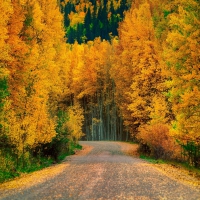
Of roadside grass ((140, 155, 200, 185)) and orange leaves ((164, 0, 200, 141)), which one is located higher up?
orange leaves ((164, 0, 200, 141))

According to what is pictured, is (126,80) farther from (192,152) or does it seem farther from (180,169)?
(180,169)

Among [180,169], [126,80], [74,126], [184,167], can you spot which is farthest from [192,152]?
[126,80]

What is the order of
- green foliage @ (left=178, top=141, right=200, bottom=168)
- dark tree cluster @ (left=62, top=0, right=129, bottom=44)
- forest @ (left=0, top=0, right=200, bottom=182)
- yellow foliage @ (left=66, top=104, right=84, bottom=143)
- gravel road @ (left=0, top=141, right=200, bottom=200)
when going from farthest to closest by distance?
dark tree cluster @ (left=62, top=0, right=129, bottom=44) → yellow foliage @ (left=66, top=104, right=84, bottom=143) → green foliage @ (left=178, top=141, right=200, bottom=168) → forest @ (left=0, top=0, right=200, bottom=182) → gravel road @ (left=0, top=141, right=200, bottom=200)

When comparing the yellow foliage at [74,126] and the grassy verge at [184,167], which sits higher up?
the yellow foliage at [74,126]

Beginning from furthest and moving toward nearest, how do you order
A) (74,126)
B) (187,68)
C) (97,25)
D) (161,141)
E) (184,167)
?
(97,25) < (74,126) < (161,141) < (184,167) < (187,68)

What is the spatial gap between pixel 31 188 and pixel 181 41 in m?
10.5

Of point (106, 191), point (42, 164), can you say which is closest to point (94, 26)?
point (42, 164)

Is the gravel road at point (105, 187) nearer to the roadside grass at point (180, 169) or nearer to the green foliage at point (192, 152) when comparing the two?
the roadside grass at point (180, 169)

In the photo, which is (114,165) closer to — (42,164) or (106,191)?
(42,164)

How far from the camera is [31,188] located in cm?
1280

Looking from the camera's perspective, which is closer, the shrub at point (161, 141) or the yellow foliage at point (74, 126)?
the shrub at point (161, 141)

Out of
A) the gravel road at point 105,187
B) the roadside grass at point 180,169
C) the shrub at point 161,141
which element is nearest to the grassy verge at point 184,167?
the roadside grass at point 180,169

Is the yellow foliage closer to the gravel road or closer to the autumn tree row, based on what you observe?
the autumn tree row

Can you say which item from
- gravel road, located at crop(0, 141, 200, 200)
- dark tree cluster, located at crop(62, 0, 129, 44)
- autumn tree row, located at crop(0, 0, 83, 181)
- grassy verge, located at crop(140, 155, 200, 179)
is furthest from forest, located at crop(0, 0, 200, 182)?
dark tree cluster, located at crop(62, 0, 129, 44)
